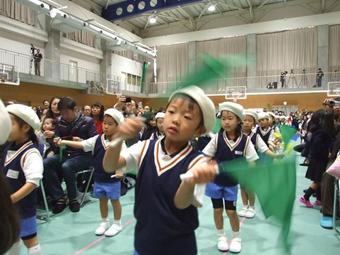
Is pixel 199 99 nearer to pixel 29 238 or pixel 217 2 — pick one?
pixel 29 238

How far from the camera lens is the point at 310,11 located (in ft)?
60.0

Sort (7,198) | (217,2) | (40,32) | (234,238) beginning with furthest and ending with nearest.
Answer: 1. (217,2)
2. (40,32)
3. (234,238)
4. (7,198)

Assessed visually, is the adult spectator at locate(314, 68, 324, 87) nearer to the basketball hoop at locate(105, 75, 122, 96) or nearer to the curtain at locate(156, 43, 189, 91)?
the curtain at locate(156, 43, 189, 91)

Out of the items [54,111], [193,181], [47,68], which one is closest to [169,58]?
[47,68]

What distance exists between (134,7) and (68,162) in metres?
13.3

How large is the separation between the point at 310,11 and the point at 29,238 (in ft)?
65.8

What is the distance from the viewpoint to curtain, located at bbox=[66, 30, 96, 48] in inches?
632

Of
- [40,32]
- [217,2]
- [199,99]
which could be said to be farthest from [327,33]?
[199,99]

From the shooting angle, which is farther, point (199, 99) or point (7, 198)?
point (199, 99)

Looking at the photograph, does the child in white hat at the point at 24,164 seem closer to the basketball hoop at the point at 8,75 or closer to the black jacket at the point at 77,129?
the black jacket at the point at 77,129

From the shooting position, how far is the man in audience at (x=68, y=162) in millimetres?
4152

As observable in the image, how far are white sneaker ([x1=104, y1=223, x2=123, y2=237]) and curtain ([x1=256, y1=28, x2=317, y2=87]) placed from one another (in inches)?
688

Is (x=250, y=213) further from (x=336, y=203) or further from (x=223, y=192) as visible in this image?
(x=223, y=192)

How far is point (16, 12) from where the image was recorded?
13133mm
